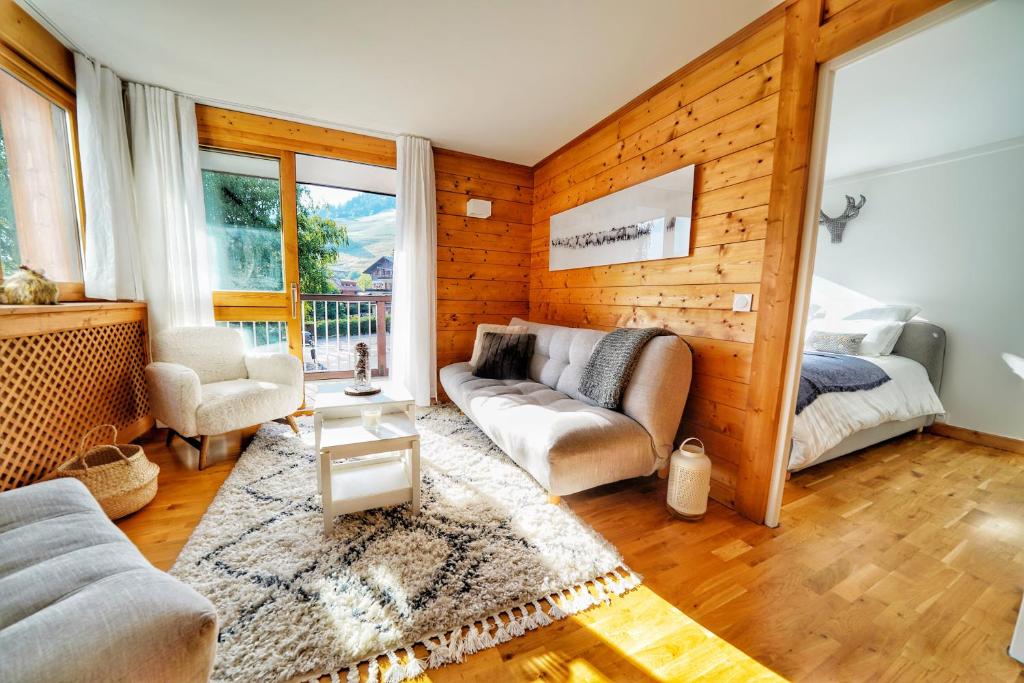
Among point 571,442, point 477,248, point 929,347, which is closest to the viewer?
point 571,442

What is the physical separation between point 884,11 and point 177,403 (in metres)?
3.78

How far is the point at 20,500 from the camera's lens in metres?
1.01

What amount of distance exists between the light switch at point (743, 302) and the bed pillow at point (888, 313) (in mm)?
2660

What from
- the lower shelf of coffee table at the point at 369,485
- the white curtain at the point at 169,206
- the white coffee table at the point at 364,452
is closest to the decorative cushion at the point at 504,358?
the white coffee table at the point at 364,452

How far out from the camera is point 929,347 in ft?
10.3

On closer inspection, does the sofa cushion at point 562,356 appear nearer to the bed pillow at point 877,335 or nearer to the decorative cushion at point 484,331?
the decorative cushion at point 484,331

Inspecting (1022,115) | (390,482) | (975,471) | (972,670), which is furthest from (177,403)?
(1022,115)

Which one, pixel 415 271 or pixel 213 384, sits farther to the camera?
pixel 415 271

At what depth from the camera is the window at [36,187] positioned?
1938mm

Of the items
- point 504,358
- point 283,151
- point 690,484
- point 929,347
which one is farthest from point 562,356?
point 929,347

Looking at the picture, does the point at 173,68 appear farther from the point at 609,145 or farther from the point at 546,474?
the point at 546,474

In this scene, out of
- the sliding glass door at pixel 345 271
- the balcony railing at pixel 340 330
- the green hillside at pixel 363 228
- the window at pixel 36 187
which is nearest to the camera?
the window at pixel 36 187

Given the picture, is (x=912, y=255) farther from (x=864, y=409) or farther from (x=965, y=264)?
(x=864, y=409)

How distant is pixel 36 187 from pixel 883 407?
18.2 feet
